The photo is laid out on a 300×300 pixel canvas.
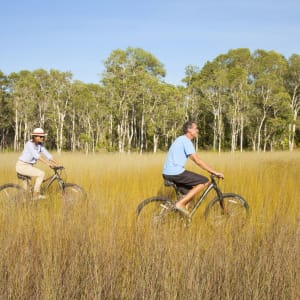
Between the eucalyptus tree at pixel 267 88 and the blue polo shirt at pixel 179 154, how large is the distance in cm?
3607

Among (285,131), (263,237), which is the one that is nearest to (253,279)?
(263,237)

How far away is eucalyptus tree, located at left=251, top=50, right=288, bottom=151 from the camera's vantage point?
139 feet

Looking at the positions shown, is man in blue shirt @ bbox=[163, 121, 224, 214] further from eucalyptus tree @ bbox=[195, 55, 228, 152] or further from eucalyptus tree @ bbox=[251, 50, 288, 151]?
eucalyptus tree @ bbox=[195, 55, 228, 152]

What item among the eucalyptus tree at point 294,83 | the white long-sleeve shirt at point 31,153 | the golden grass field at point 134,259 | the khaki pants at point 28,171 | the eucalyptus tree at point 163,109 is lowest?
the golden grass field at point 134,259

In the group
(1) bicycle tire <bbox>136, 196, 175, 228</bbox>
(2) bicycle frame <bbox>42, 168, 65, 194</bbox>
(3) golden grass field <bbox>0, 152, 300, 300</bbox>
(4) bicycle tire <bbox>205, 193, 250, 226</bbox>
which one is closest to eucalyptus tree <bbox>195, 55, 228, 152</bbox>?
(2) bicycle frame <bbox>42, 168, 65, 194</bbox>

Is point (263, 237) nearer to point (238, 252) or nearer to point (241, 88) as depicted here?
point (238, 252)

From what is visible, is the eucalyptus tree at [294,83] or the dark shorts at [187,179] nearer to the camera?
the dark shorts at [187,179]

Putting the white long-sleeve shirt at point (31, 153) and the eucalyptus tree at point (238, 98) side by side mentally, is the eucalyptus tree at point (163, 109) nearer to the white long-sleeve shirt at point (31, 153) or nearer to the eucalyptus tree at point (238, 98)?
the eucalyptus tree at point (238, 98)

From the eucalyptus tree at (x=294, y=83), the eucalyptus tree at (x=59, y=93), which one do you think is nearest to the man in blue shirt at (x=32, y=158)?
the eucalyptus tree at (x=59, y=93)

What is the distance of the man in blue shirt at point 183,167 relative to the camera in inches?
202

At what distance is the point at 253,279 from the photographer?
274 cm

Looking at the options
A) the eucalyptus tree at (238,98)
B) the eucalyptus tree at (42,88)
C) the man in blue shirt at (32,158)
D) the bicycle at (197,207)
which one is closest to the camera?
the bicycle at (197,207)

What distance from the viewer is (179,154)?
5.18 m

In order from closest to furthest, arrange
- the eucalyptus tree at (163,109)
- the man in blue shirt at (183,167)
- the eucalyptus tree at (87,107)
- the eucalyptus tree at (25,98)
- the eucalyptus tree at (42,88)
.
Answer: the man in blue shirt at (183,167) → the eucalyptus tree at (163,109) → the eucalyptus tree at (25,98) → the eucalyptus tree at (42,88) → the eucalyptus tree at (87,107)
